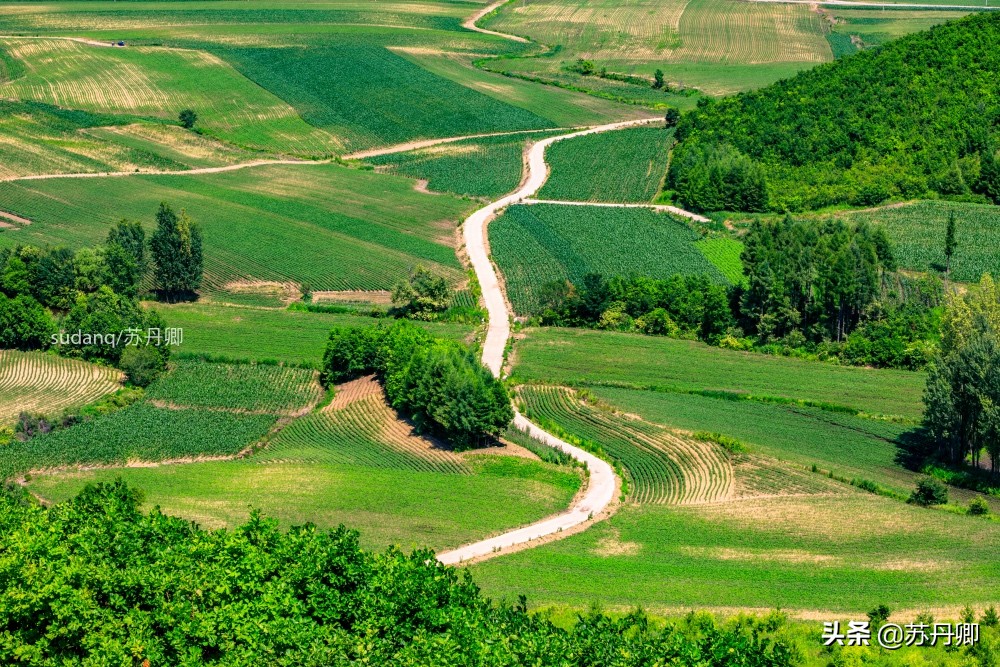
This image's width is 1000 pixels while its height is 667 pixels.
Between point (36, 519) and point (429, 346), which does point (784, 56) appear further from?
point (36, 519)

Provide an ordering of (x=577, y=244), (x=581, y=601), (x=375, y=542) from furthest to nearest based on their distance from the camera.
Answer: (x=577, y=244) < (x=375, y=542) < (x=581, y=601)

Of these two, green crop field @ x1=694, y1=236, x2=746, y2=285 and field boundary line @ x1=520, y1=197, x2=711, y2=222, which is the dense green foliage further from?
green crop field @ x1=694, y1=236, x2=746, y2=285

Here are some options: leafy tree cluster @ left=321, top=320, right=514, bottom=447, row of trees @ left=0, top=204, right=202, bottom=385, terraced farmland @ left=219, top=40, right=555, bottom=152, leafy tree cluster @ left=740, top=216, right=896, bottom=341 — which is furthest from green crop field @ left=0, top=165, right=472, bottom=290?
leafy tree cluster @ left=740, top=216, right=896, bottom=341

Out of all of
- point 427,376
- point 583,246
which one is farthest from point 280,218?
point 427,376

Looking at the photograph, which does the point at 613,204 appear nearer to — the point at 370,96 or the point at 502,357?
the point at 502,357

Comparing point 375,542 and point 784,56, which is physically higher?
point 784,56

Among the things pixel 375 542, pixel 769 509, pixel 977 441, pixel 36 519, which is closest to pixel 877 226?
pixel 977 441
